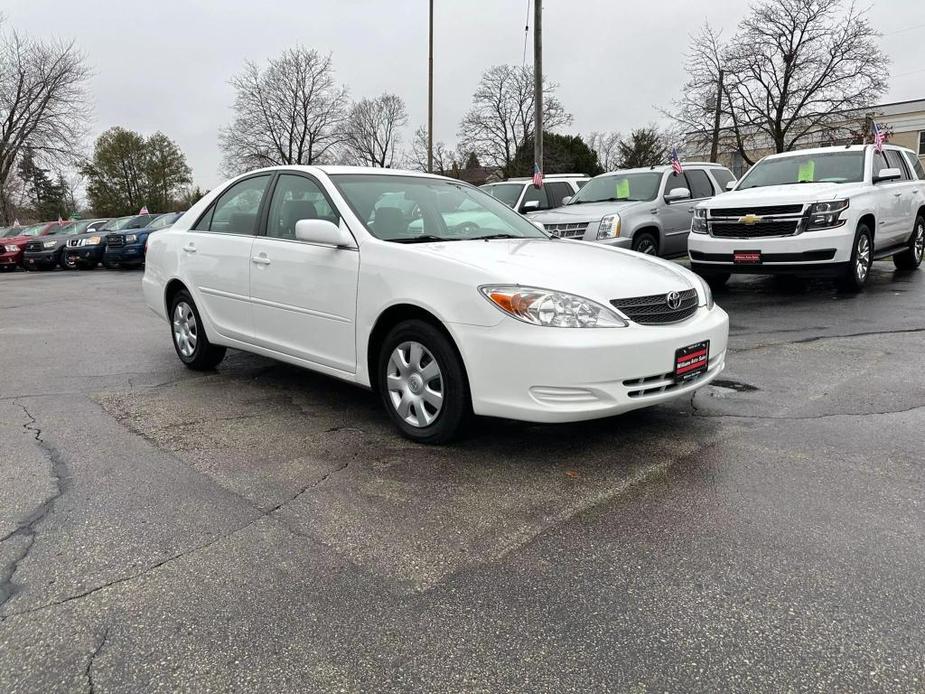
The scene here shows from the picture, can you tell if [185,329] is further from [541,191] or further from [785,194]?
[541,191]

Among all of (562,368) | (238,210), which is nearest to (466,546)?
(562,368)

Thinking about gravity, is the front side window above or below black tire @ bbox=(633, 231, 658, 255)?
above

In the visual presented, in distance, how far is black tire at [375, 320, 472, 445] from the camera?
3727mm

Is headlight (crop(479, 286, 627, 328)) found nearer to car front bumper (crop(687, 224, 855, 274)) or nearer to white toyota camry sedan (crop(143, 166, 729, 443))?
white toyota camry sedan (crop(143, 166, 729, 443))

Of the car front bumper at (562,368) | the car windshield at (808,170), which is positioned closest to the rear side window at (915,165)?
the car windshield at (808,170)

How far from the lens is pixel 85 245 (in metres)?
22.0

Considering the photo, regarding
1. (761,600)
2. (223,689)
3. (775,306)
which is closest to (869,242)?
(775,306)

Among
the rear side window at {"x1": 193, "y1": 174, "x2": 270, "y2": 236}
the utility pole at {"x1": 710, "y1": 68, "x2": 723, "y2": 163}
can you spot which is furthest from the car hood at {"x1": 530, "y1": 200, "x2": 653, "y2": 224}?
the utility pole at {"x1": 710, "y1": 68, "x2": 723, "y2": 163}

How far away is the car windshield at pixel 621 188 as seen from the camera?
11.2m

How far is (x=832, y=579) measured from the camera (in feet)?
8.30

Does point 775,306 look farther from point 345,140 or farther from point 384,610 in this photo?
point 345,140

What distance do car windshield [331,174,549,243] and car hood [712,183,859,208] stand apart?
15.7 feet

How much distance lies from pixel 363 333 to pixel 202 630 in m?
2.13

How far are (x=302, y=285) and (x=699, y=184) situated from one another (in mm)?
9322
